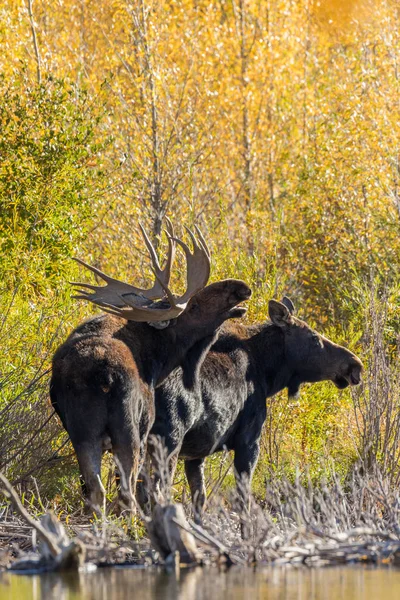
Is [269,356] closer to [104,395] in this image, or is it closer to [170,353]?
[170,353]

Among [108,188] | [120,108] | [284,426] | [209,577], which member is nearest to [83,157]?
[108,188]

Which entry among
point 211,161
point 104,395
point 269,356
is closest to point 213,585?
point 104,395

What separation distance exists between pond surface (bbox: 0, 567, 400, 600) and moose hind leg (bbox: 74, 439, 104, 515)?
1.12 m

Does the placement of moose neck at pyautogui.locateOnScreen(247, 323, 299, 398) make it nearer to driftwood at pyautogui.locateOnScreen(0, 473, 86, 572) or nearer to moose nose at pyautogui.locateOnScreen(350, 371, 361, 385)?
moose nose at pyautogui.locateOnScreen(350, 371, 361, 385)

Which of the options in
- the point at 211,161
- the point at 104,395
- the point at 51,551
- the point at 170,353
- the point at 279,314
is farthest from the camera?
the point at 211,161

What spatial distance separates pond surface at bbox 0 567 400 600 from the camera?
28.6 ft

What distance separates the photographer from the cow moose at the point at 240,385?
12.2 meters

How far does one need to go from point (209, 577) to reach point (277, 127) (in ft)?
67.1

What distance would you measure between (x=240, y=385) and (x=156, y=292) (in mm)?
1339

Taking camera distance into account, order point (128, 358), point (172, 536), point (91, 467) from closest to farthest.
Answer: point (172, 536), point (91, 467), point (128, 358)

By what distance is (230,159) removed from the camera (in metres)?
28.7

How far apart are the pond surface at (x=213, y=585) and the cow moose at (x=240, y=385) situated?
2053mm

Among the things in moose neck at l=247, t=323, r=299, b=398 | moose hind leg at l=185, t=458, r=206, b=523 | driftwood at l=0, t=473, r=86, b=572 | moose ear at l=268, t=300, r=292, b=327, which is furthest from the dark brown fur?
moose ear at l=268, t=300, r=292, b=327

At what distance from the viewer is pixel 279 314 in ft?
45.0
